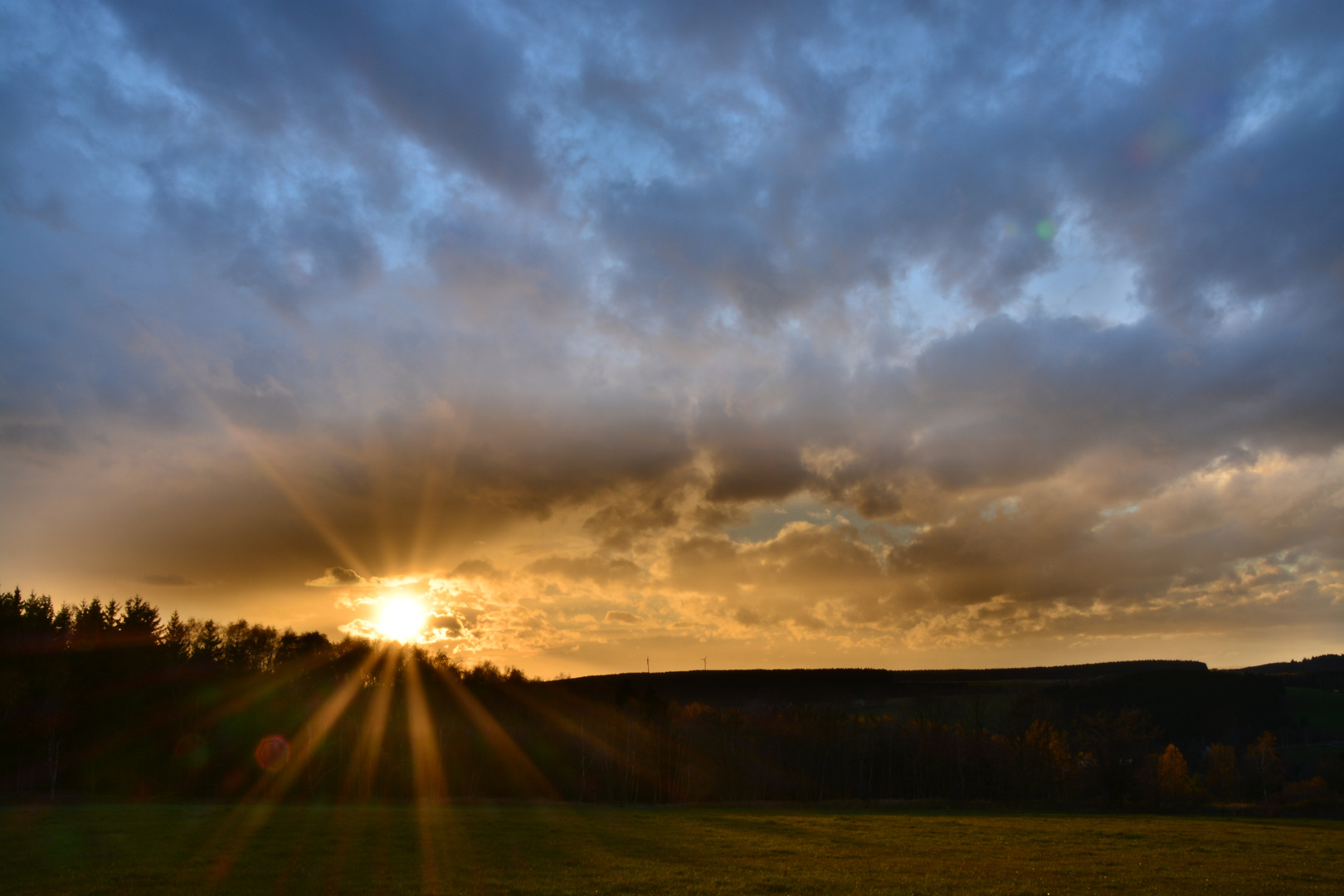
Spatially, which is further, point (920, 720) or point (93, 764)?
point (920, 720)

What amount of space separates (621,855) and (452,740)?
86271 millimetres

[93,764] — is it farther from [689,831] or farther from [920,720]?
[920,720]

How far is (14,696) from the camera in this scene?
80875 millimetres

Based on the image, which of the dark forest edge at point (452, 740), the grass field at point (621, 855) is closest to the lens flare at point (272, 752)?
the dark forest edge at point (452, 740)

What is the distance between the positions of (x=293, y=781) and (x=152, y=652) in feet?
86.7

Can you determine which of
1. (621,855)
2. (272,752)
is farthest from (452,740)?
(621,855)

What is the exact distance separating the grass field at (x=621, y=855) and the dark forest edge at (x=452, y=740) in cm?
3634

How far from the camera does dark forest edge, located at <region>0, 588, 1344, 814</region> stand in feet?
293

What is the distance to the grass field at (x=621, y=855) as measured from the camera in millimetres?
27875

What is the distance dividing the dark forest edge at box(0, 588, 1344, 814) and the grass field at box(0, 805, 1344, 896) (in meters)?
36.3

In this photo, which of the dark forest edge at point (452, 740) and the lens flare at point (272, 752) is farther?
the lens flare at point (272, 752)

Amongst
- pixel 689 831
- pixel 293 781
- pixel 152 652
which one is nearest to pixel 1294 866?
pixel 689 831

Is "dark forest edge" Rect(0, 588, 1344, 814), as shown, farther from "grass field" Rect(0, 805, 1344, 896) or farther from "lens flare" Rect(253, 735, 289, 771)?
"grass field" Rect(0, 805, 1344, 896)

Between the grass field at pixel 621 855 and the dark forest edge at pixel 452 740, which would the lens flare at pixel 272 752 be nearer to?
the dark forest edge at pixel 452 740
